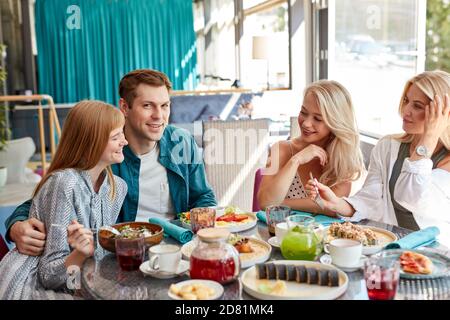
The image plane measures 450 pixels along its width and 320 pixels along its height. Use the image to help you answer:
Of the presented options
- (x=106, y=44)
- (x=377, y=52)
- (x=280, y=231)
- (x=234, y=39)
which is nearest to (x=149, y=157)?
(x=280, y=231)

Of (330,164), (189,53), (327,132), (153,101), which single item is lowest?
(330,164)

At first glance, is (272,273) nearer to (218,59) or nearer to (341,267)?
(341,267)

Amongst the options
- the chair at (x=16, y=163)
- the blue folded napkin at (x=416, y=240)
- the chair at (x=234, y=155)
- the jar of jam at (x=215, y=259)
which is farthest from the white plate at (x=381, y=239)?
the chair at (x=16, y=163)

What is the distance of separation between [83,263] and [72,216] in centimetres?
20

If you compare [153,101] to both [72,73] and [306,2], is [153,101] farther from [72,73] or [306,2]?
[72,73]

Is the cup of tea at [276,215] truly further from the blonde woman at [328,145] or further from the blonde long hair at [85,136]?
the blonde long hair at [85,136]

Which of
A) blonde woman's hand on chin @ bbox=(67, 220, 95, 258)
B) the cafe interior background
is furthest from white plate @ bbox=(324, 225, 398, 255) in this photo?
the cafe interior background

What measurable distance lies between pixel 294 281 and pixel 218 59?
8.67 m

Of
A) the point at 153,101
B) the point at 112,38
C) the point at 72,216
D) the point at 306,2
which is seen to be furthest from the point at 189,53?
the point at 72,216

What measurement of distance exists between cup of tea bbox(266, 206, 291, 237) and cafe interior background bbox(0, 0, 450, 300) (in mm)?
1043

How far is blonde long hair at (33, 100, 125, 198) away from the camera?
164cm

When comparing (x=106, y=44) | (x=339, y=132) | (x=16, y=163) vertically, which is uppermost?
(x=106, y=44)

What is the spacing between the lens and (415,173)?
5.58ft
